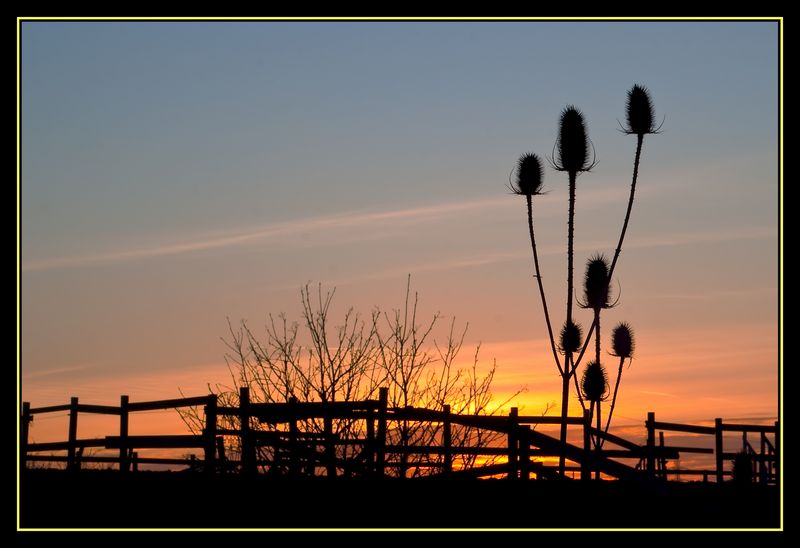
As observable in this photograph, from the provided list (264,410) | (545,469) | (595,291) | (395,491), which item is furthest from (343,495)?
(595,291)

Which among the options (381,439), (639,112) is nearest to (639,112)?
(639,112)

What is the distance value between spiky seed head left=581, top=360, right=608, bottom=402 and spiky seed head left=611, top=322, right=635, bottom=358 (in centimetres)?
167

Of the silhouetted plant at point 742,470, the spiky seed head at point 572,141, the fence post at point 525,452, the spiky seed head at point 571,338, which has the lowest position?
the silhouetted plant at point 742,470

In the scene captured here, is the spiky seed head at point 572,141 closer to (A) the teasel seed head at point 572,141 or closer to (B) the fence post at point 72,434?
(A) the teasel seed head at point 572,141

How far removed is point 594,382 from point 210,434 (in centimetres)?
1324

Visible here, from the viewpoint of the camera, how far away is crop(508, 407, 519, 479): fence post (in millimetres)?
17266

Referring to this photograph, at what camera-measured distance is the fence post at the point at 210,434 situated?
58.8 ft

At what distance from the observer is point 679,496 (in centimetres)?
1634

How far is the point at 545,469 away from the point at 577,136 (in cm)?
723

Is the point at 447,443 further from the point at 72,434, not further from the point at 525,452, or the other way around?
the point at 72,434

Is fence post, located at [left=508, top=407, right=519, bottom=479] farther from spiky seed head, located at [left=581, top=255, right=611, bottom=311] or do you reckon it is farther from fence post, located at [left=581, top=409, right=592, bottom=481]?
spiky seed head, located at [left=581, top=255, right=611, bottom=311]

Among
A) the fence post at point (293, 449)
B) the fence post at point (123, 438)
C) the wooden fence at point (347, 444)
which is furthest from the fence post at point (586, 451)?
the fence post at point (123, 438)

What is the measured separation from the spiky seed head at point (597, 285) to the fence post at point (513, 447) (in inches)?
411

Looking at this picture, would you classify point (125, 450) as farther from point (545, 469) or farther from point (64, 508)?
point (545, 469)
